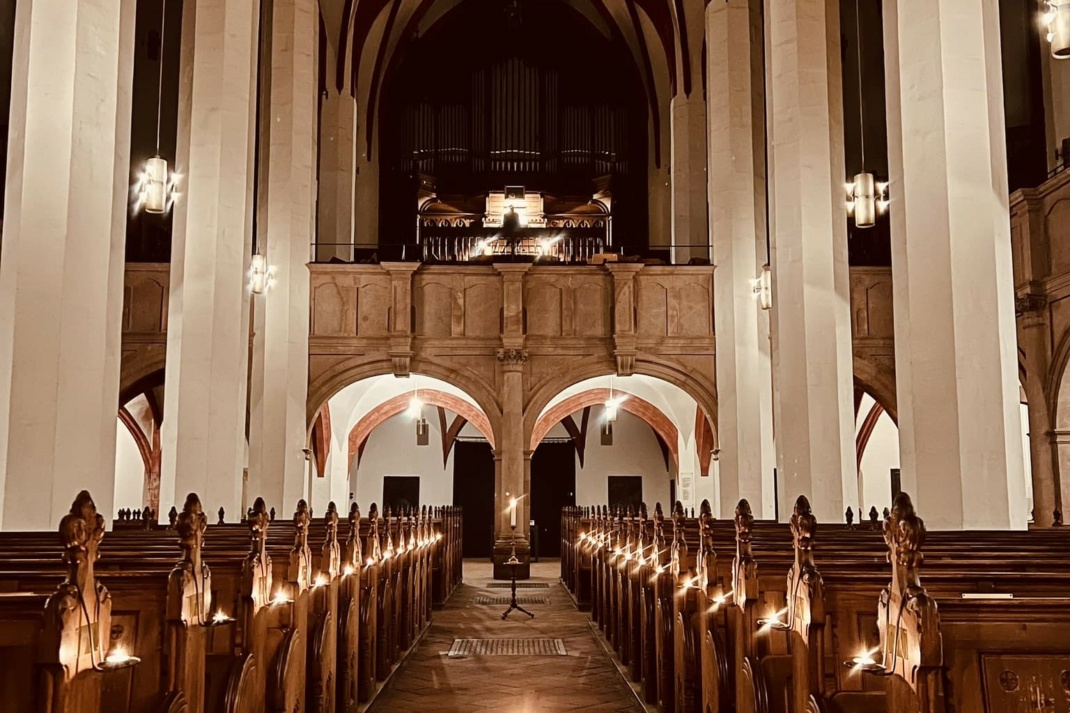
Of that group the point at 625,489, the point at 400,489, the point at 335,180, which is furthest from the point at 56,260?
the point at 625,489

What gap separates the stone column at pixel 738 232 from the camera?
16197 mm

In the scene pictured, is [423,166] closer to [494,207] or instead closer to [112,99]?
[494,207]

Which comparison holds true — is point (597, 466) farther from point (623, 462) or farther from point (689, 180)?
point (689, 180)

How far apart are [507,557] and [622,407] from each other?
5593mm

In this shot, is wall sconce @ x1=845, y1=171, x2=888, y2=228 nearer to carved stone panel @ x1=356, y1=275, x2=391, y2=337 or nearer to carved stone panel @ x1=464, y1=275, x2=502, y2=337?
carved stone panel @ x1=464, y1=275, x2=502, y2=337

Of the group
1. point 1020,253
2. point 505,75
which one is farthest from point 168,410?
point 505,75

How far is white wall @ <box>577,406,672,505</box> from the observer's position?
86.8ft

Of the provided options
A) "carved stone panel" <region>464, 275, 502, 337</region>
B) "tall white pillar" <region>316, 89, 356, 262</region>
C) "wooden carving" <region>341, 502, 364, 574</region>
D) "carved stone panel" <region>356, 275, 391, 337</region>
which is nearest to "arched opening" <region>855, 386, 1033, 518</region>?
"carved stone panel" <region>464, 275, 502, 337</region>

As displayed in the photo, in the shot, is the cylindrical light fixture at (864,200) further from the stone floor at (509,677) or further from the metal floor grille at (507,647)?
the metal floor grille at (507,647)

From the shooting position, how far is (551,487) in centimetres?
2730

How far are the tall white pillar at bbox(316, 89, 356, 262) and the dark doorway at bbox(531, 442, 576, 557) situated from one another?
9470 millimetres

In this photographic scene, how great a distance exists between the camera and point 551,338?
17.6 m

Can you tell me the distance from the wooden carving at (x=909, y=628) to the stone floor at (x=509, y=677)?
4402 mm

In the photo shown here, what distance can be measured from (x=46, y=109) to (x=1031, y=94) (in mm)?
15372
